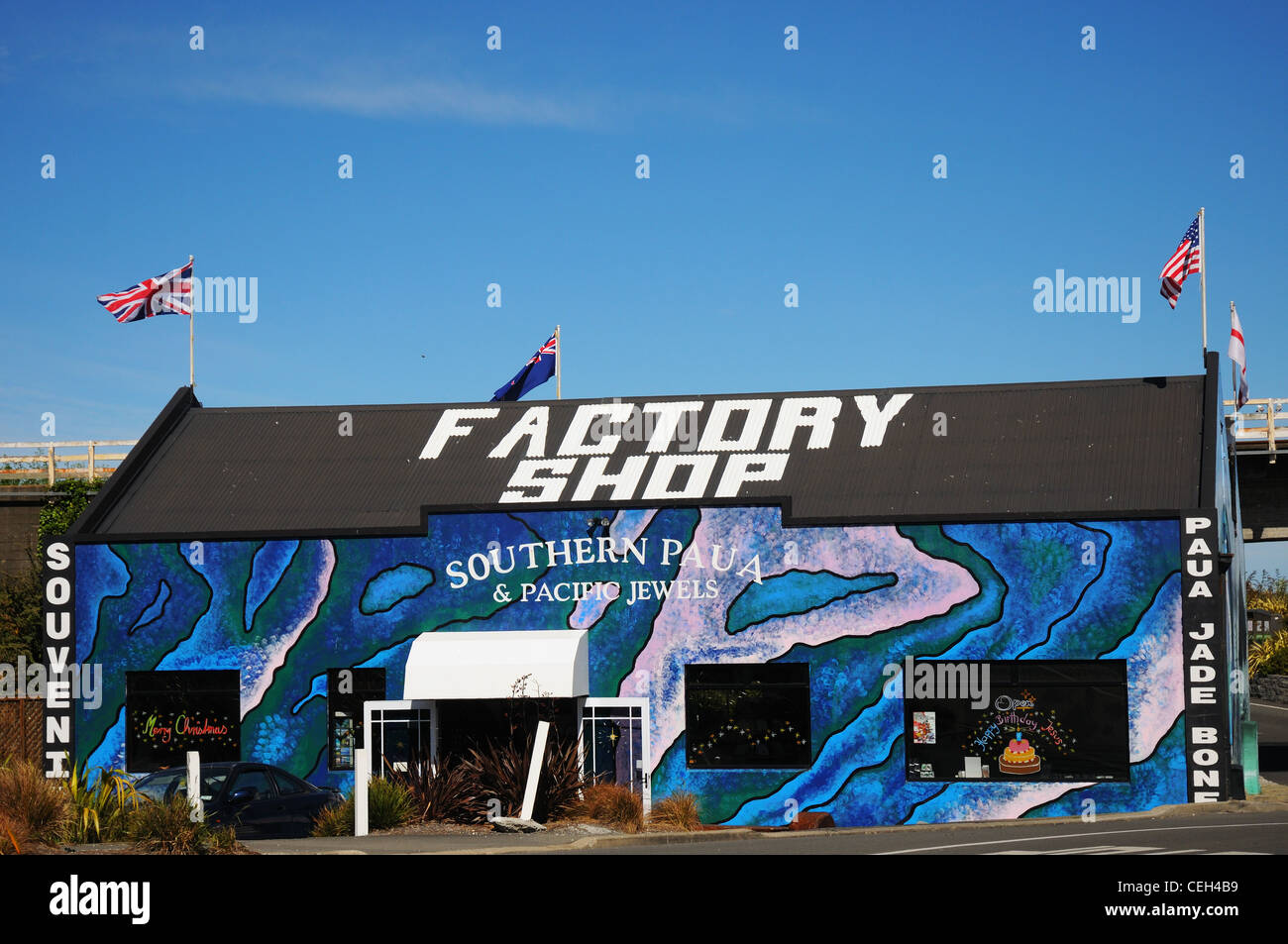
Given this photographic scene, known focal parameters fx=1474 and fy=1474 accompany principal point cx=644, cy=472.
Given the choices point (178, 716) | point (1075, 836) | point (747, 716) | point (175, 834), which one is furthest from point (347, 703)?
point (1075, 836)

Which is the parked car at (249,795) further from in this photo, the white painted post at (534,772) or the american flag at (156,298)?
the american flag at (156,298)

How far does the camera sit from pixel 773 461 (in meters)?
25.0

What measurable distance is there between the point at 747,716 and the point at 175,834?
1065 centimetres

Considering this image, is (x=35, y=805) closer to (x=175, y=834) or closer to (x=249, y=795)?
(x=175, y=834)

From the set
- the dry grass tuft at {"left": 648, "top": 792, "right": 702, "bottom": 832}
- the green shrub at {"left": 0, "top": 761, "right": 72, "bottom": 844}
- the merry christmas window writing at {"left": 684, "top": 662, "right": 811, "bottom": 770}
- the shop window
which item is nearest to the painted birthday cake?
the merry christmas window writing at {"left": 684, "top": 662, "right": 811, "bottom": 770}

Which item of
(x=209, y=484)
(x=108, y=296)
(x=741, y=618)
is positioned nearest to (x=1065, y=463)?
(x=741, y=618)

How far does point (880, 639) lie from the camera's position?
22.7 metres

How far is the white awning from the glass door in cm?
50

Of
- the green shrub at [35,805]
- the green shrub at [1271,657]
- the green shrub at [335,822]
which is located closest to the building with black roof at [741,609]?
the green shrub at [335,822]

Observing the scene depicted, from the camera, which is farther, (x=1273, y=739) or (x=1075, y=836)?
(x=1273, y=739)

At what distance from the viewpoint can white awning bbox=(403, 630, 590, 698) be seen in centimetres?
2214

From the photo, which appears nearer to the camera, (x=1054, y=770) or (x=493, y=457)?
(x=1054, y=770)

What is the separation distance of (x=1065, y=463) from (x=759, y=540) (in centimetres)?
516
